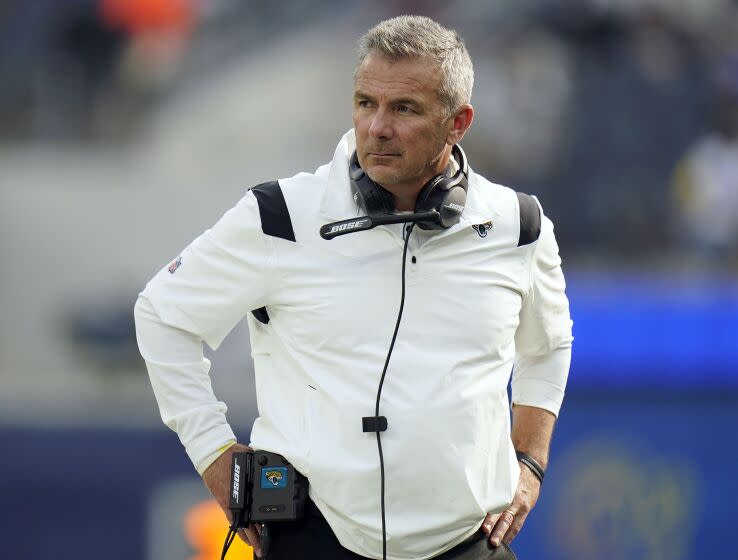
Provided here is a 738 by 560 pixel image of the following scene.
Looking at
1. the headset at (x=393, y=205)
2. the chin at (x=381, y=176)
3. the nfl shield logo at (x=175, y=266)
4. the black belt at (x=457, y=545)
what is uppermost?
the chin at (x=381, y=176)

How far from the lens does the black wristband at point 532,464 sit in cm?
307

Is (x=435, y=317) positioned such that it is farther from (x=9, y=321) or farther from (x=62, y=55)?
(x=62, y=55)

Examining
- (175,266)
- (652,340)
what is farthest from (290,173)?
(175,266)

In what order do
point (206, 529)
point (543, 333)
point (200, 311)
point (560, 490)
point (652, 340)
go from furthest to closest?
point (652, 340) < point (560, 490) < point (206, 529) < point (543, 333) < point (200, 311)

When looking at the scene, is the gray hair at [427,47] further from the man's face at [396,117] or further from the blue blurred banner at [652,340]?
the blue blurred banner at [652,340]

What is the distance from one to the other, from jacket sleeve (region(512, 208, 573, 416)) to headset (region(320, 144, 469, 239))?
0.80 feet

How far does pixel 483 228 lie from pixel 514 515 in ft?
2.05

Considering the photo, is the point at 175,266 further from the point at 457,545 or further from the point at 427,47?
the point at 457,545

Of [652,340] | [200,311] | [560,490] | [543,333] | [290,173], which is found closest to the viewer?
[200,311]

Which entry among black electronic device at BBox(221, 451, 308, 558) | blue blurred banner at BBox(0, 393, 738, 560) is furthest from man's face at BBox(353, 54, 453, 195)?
blue blurred banner at BBox(0, 393, 738, 560)

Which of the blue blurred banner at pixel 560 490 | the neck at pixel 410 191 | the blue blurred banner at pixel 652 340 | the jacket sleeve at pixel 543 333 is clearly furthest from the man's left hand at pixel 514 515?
the blue blurred banner at pixel 652 340

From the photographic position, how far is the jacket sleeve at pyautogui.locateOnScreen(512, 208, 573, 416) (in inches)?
117

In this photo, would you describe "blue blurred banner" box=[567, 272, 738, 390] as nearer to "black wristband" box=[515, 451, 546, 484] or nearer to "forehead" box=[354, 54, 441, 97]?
"black wristband" box=[515, 451, 546, 484]

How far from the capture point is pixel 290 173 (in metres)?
7.85
